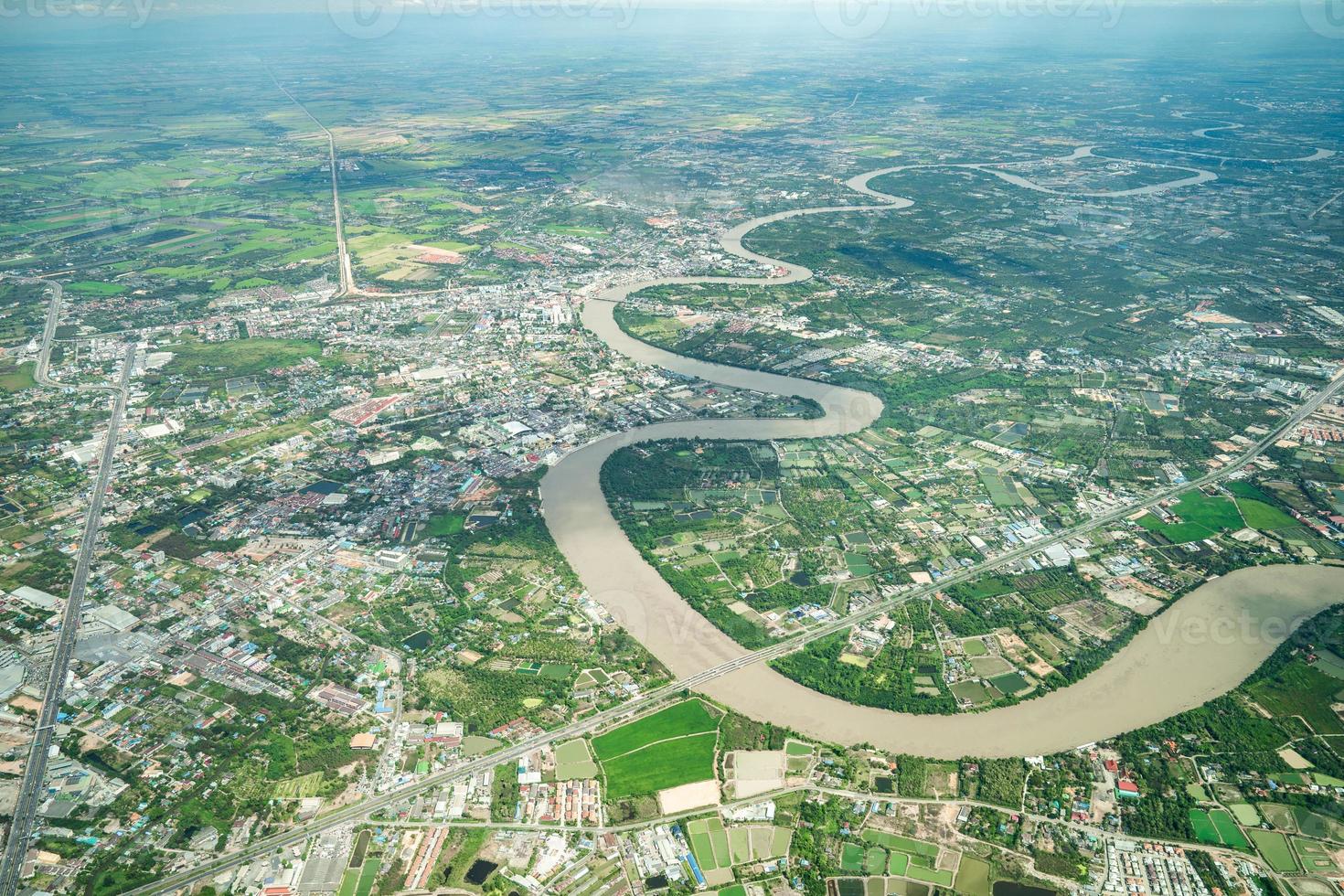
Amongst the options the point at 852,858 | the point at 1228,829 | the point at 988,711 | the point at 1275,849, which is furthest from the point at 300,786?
the point at 1275,849

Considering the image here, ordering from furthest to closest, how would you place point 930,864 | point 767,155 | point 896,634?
point 767,155
point 896,634
point 930,864

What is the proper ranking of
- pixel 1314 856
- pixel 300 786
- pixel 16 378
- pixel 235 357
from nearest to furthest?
pixel 1314 856 → pixel 300 786 → pixel 16 378 → pixel 235 357

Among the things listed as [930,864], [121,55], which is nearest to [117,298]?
[930,864]

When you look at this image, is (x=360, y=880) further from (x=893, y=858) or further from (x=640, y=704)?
(x=893, y=858)

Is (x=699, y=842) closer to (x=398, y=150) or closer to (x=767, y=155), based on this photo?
(x=767, y=155)

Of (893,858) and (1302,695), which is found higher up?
(1302,695)

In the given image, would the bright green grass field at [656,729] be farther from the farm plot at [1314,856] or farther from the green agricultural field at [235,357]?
the green agricultural field at [235,357]
